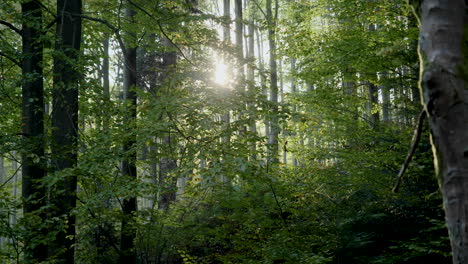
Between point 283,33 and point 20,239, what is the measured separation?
740 centimetres

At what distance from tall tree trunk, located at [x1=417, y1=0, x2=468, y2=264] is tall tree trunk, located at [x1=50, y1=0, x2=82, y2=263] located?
16.0 feet

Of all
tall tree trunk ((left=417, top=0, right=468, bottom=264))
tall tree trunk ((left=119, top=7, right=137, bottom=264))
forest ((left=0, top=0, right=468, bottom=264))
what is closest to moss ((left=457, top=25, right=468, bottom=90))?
tall tree trunk ((left=417, top=0, right=468, bottom=264))

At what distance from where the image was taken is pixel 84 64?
546 cm

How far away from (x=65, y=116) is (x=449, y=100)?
5.98 m

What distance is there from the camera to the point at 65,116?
6090mm

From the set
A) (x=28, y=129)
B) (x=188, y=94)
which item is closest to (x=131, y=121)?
(x=188, y=94)

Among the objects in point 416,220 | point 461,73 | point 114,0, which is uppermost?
point 114,0

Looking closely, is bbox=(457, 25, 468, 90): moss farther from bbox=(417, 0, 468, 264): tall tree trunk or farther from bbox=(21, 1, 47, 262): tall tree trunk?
bbox=(21, 1, 47, 262): tall tree trunk

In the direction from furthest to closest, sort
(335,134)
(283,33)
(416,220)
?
(283,33) → (335,134) → (416,220)

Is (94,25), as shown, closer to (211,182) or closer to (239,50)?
(239,50)

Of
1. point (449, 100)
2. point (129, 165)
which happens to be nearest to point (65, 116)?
point (129, 165)

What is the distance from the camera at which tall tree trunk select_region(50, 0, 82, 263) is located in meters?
5.46

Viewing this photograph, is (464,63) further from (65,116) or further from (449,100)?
(65,116)

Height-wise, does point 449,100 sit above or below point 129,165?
above
